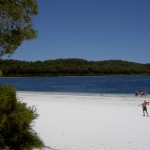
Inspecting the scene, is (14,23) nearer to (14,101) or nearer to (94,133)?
(14,101)

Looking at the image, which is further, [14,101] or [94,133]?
[94,133]

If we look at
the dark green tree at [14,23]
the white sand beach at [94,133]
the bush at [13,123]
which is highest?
the dark green tree at [14,23]

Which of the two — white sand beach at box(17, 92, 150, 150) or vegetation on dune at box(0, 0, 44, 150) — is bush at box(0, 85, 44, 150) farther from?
white sand beach at box(17, 92, 150, 150)

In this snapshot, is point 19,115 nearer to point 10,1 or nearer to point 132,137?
point 10,1

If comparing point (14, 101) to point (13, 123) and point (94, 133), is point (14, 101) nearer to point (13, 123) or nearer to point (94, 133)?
point (13, 123)

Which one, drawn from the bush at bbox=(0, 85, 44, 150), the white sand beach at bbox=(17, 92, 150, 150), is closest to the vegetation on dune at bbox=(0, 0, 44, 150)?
the bush at bbox=(0, 85, 44, 150)

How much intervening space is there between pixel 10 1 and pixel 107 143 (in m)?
6.85

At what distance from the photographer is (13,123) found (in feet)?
33.0

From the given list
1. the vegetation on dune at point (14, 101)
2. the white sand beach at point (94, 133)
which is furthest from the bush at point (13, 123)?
the white sand beach at point (94, 133)

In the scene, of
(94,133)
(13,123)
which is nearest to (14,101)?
(13,123)

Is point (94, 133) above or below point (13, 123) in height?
below

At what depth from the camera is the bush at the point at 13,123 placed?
393 inches

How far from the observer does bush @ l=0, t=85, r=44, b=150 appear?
32.8 ft

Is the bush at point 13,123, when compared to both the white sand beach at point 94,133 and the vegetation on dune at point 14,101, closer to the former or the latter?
the vegetation on dune at point 14,101
